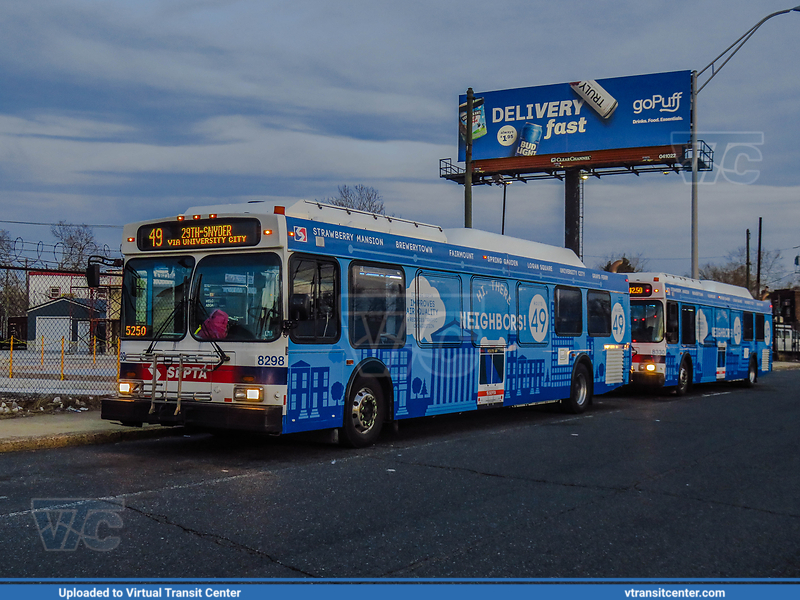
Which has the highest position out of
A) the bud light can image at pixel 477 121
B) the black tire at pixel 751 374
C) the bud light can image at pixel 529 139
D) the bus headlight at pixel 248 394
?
the bud light can image at pixel 477 121

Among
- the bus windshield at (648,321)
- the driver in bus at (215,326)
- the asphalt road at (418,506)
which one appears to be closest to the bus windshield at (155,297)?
the driver in bus at (215,326)

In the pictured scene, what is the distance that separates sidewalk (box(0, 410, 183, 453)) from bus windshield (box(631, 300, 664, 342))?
42.0 ft

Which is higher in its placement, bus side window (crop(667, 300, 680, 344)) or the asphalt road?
bus side window (crop(667, 300, 680, 344))

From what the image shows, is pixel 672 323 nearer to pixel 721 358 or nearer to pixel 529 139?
pixel 721 358

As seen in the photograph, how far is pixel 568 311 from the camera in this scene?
15289 mm

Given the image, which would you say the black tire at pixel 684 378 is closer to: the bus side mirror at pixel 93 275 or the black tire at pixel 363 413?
the black tire at pixel 363 413

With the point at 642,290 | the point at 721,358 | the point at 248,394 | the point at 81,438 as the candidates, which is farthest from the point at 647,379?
the point at 81,438

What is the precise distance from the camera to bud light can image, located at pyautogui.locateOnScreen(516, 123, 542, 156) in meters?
45.6

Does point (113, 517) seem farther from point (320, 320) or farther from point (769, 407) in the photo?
point (769, 407)

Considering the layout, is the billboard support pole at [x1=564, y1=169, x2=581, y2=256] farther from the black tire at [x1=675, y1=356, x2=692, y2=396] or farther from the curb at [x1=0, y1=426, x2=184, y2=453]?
the curb at [x1=0, y1=426, x2=184, y2=453]

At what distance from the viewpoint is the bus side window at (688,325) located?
20781 millimetres

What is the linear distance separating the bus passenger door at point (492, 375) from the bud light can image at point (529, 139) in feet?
113

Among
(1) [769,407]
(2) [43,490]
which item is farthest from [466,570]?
(1) [769,407]

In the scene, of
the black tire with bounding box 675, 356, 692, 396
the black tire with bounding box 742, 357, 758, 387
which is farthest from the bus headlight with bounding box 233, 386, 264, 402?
the black tire with bounding box 742, 357, 758, 387
